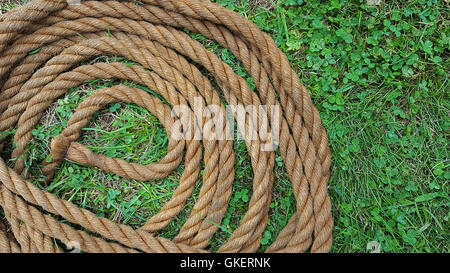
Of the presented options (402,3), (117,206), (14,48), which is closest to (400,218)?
(402,3)

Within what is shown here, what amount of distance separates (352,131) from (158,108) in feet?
3.62

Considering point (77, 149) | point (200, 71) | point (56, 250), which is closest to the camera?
point (56, 250)

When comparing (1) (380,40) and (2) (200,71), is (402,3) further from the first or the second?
(2) (200,71)

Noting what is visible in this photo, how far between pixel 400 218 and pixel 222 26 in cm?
144

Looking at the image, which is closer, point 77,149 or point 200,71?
point 77,149

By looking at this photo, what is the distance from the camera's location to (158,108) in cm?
200

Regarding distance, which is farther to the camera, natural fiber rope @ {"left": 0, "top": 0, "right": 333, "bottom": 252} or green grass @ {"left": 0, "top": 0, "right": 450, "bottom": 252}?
green grass @ {"left": 0, "top": 0, "right": 450, "bottom": 252}

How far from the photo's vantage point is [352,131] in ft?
6.80

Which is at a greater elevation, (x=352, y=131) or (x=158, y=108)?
(x=158, y=108)

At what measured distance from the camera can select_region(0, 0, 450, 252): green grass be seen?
6.51 ft

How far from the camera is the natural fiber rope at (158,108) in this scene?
1.84 metres

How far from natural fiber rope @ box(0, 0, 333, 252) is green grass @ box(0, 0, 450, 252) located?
10cm

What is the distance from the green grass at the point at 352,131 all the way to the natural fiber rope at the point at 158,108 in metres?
0.10

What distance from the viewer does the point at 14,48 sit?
1979mm
